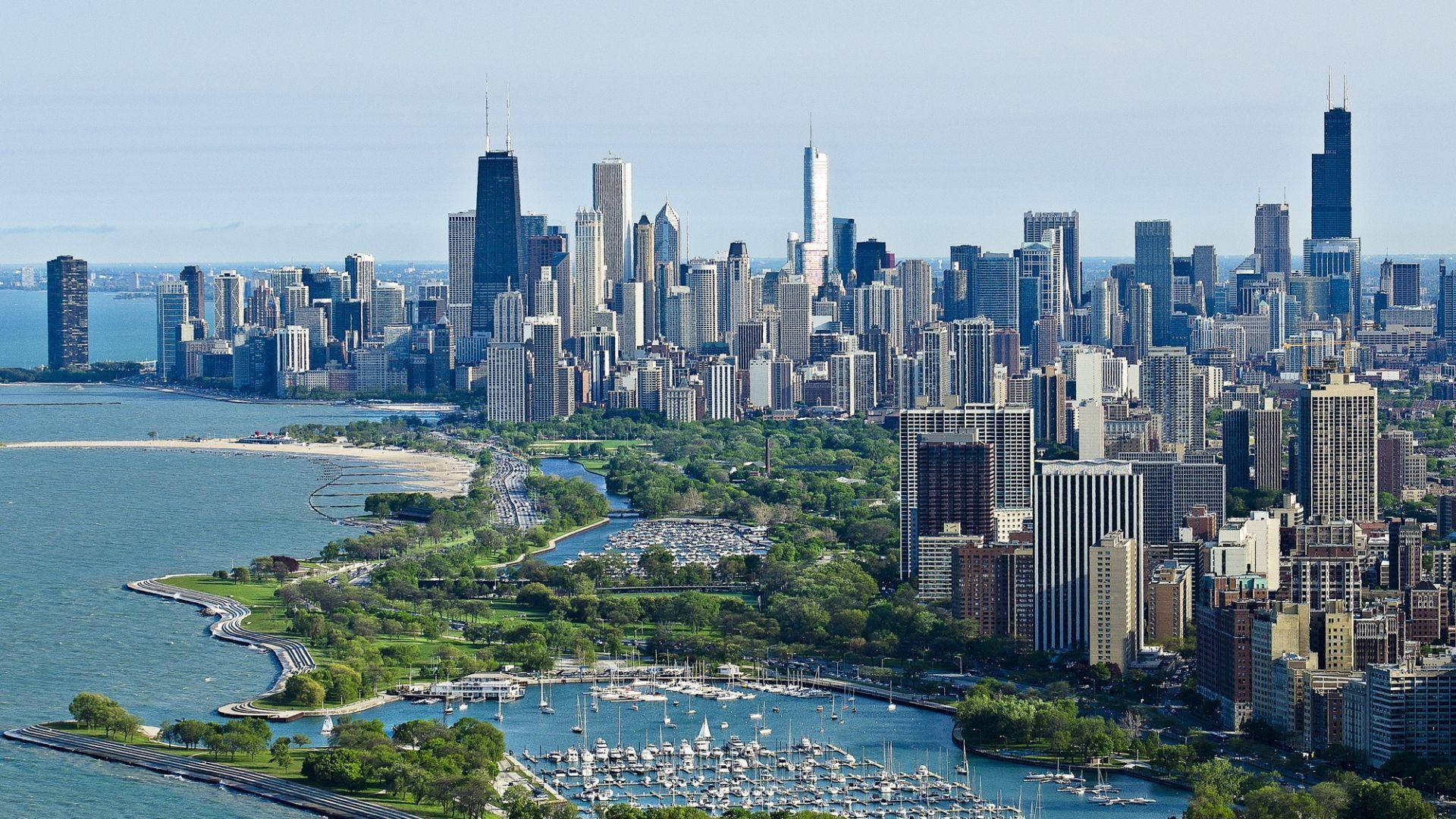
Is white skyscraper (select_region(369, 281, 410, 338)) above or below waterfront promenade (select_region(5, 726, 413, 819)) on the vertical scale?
above

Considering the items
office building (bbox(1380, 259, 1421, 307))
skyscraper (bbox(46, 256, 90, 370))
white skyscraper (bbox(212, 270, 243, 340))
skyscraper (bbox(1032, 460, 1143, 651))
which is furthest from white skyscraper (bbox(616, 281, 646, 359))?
skyscraper (bbox(1032, 460, 1143, 651))

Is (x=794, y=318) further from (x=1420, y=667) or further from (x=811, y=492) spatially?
(x=1420, y=667)

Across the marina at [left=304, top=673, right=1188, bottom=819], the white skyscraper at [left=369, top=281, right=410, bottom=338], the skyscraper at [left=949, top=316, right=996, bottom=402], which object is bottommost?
the marina at [left=304, top=673, right=1188, bottom=819]

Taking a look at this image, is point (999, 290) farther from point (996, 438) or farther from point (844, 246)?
point (996, 438)

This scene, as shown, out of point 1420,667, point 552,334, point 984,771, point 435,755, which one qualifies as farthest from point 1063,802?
point 552,334

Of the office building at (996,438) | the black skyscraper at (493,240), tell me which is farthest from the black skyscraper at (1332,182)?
the office building at (996,438)

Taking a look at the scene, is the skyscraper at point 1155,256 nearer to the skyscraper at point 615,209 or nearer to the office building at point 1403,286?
the office building at point 1403,286

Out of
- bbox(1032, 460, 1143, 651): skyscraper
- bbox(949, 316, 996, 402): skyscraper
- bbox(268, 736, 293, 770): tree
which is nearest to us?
bbox(268, 736, 293, 770): tree

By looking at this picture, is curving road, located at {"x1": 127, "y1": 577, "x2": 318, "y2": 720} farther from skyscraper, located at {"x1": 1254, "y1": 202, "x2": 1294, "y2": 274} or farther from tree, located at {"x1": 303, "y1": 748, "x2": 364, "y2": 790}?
skyscraper, located at {"x1": 1254, "y1": 202, "x2": 1294, "y2": 274}
